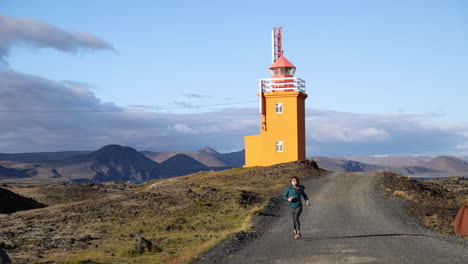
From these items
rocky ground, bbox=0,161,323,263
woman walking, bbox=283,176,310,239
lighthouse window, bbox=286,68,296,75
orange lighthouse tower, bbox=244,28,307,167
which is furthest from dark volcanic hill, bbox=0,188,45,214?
woman walking, bbox=283,176,310,239

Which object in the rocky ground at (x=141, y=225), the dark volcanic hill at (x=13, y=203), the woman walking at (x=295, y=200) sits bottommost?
the dark volcanic hill at (x=13, y=203)

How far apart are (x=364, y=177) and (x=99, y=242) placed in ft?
95.2

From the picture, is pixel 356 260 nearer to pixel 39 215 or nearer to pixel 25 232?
pixel 25 232

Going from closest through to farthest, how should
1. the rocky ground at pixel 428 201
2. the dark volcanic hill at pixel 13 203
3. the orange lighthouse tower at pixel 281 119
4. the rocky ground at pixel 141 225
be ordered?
the rocky ground at pixel 141 225, the rocky ground at pixel 428 201, the dark volcanic hill at pixel 13 203, the orange lighthouse tower at pixel 281 119

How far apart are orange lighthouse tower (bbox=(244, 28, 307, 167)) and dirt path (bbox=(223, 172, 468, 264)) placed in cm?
2043

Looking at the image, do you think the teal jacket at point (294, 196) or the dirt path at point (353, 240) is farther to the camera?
the teal jacket at point (294, 196)

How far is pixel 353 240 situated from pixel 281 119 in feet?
117

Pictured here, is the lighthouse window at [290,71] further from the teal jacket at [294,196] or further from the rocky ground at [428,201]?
the teal jacket at [294,196]

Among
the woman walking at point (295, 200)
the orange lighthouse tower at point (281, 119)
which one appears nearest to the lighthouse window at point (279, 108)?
the orange lighthouse tower at point (281, 119)

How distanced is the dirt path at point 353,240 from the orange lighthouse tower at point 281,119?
20431 mm

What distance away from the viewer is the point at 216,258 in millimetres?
17578

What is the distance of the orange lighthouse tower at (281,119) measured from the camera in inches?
2174

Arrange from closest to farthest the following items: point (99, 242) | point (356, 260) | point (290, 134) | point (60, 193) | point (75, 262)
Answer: point (356, 260), point (75, 262), point (99, 242), point (290, 134), point (60, 193)

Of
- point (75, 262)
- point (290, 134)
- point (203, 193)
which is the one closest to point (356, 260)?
point (75, 262)
